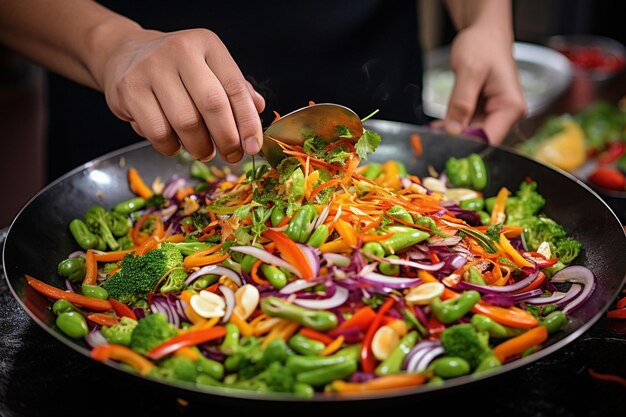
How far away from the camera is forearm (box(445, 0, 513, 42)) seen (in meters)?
3.07

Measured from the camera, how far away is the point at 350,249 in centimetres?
194

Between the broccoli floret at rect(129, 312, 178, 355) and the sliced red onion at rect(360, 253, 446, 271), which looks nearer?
the broccoli floret at rect(129, 312, 178, 355)

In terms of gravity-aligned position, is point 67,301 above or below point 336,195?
below

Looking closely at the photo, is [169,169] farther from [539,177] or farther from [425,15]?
[425,15]

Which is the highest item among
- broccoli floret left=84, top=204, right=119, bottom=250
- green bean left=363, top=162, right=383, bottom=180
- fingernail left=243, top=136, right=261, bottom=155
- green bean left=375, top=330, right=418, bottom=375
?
fingernail left=243, top=136, right=261, bottom=155

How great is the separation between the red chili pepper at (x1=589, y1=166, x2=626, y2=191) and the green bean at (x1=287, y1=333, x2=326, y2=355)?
2.79 m

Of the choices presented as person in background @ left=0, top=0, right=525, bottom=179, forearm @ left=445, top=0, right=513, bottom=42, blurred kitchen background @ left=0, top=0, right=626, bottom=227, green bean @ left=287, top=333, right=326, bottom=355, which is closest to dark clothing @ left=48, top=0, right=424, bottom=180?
person in background @ left=0, top=0, right=525, bottom=179

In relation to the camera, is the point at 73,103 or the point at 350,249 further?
the point at 73,103

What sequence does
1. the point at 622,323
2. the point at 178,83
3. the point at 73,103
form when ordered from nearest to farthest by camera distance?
the point at 178,83, the point at 622,323, the point at 73,103

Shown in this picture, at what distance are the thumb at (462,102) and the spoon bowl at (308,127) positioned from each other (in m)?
0.86

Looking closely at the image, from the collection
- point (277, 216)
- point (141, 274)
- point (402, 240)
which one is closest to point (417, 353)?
point (402, 240)

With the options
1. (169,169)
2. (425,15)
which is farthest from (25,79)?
(169,169)

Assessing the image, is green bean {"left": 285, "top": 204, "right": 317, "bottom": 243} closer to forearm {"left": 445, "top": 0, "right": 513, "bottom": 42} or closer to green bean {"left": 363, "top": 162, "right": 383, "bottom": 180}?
green bean {"left": 363, "top": 162, "right": 383, "bottom": 180}

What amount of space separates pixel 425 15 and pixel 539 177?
451 cm
